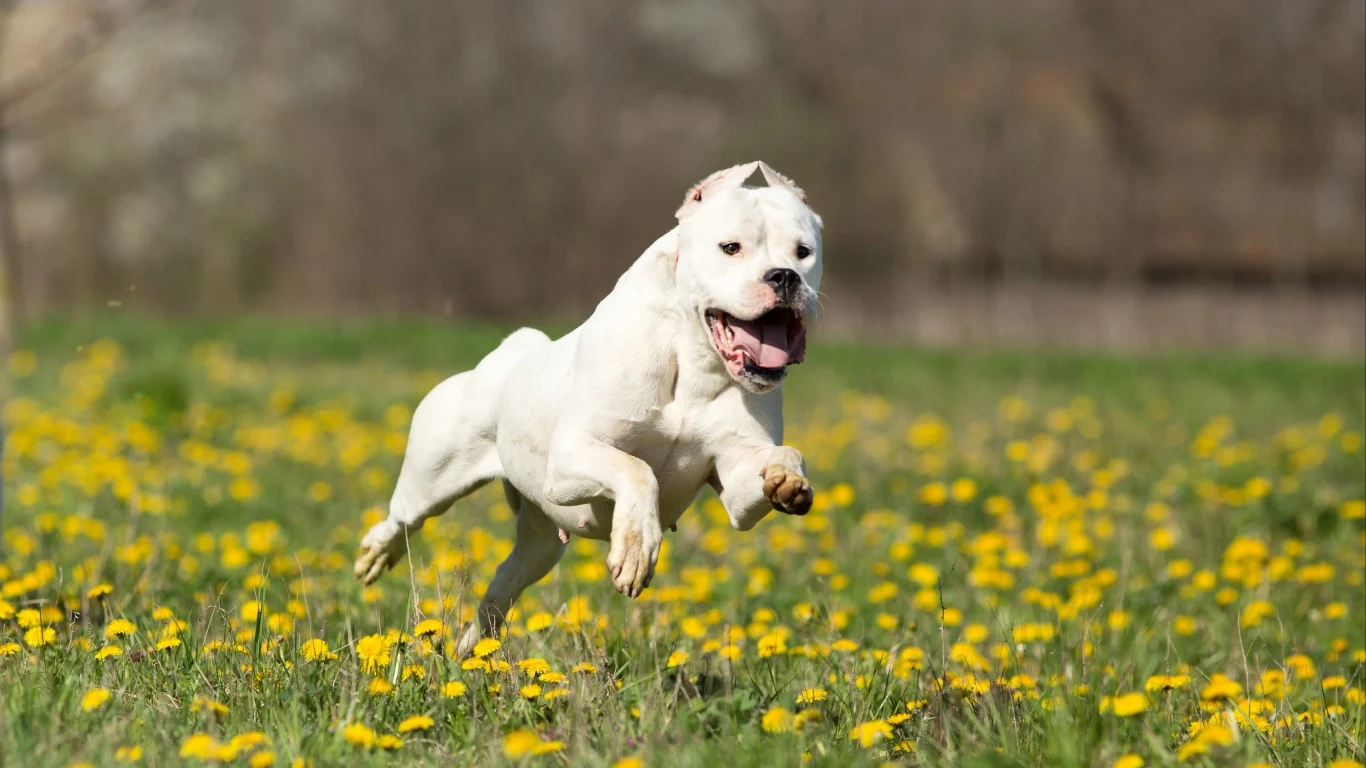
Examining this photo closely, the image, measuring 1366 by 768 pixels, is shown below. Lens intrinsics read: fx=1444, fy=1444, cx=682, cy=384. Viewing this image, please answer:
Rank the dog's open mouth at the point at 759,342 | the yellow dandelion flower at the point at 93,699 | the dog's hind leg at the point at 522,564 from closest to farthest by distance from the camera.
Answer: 1. the yellow dandelion flower at the point at 93,699
2. the dog's open mouth at the point at 759,342
3. the dog's hind leg at the point at 522,564

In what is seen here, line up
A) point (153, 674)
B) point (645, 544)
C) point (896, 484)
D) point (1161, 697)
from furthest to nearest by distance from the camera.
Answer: point (896, 484)
point (1161, 697)
point (153, 674)
point (645, 544)

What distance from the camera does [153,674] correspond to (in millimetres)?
3383

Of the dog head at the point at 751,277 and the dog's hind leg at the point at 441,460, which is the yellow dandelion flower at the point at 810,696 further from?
the dog's hind leg at the point at 441,460

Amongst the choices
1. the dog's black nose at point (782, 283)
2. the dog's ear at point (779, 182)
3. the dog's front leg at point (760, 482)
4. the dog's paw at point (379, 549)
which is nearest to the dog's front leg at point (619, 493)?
the dog's front leg at point (760, 482)

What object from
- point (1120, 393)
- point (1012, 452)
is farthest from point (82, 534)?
point (1120, 393)

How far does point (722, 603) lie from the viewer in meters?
5.52

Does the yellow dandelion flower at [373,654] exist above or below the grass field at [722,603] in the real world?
above

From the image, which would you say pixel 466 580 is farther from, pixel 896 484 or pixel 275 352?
pixel 275 352

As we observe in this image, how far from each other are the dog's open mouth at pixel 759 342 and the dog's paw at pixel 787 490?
216 mm

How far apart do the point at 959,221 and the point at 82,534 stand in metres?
29.2

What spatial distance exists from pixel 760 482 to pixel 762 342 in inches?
12.2

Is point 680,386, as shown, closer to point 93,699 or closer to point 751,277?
point 751,277

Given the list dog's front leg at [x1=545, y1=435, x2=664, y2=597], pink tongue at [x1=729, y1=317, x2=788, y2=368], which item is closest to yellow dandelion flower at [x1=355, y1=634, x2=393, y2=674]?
dog's front leg at [x1=545, y1=435, x2=664, y2=597]

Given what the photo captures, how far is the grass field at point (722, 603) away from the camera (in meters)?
3.06
